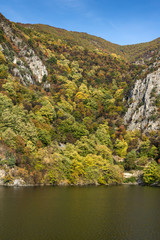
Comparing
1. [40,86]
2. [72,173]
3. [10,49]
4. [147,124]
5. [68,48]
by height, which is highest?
[68,48]

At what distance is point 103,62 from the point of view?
196 metres

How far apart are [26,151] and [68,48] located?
476 feet

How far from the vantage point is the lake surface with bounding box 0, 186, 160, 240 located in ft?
91.2

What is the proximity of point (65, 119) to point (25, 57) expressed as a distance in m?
56.8

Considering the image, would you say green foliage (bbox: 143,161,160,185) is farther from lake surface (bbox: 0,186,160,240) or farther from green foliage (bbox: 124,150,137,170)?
lake surface (bbox: 0,186,160,240)

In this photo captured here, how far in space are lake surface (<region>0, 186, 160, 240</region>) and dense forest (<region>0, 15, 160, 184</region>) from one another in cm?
2765

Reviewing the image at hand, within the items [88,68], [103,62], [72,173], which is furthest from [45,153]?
[103,62]

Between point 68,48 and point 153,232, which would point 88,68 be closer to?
point 68,48

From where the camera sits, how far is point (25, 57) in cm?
14250

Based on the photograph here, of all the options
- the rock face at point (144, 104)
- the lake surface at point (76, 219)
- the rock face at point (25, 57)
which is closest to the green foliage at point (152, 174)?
the lake surface at point (76, 219)

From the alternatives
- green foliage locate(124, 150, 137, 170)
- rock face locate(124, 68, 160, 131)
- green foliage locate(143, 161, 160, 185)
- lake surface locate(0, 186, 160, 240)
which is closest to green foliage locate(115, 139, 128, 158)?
green foliage locate(124, 150, 137, 170)

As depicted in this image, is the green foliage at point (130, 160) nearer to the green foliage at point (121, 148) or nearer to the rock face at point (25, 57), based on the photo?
the green foliage at point (121, 148)

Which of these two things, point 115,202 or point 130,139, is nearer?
point 115,202

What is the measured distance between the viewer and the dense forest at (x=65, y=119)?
2963 inches
